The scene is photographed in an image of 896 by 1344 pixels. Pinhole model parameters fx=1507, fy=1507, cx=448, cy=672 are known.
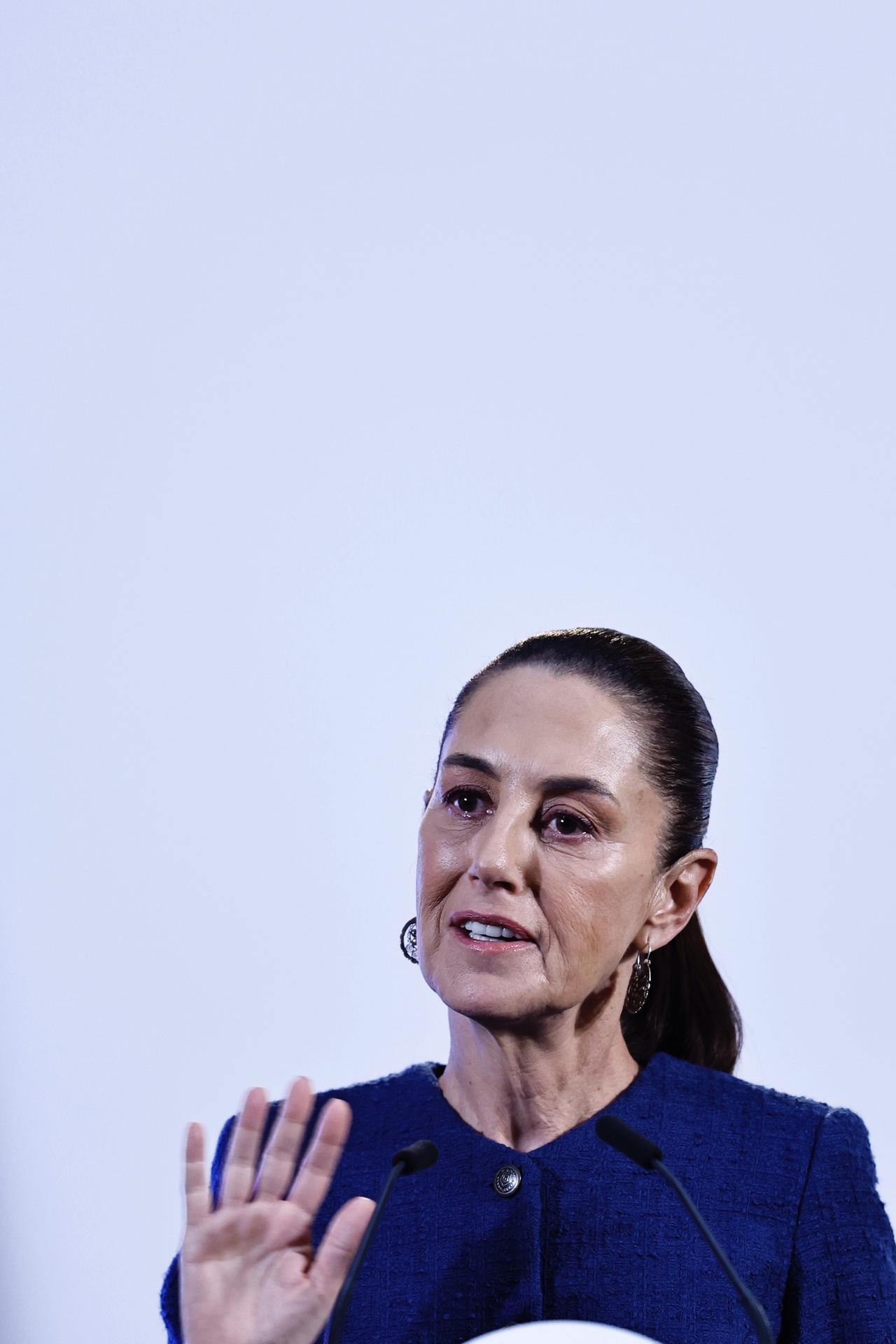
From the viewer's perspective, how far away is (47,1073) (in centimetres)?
232

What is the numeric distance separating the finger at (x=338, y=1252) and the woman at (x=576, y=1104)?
0.15 meters

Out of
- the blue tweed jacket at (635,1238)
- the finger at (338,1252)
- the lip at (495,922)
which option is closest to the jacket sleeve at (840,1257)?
the blue tweed jacket at (635,1238)

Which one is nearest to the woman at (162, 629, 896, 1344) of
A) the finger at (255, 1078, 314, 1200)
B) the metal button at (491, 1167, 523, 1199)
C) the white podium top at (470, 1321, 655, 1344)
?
the metal button at (491, 1167, 523, 1199)

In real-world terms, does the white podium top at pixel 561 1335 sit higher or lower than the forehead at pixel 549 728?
lower

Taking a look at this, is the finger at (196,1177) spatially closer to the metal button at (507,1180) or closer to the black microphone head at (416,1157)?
the black microphone head at (416,1157)

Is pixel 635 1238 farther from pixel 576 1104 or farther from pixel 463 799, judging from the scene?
pixel 463 799

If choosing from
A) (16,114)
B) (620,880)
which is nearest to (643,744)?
(620,880)

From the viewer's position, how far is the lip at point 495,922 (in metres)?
1.44

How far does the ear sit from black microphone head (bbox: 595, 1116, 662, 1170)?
12.1 inches

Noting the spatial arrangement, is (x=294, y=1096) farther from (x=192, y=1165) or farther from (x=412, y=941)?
(x=412, y=941)

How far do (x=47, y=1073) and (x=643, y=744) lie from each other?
4.08 feet

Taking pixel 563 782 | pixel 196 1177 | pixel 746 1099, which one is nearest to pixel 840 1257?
pixel 746 1099

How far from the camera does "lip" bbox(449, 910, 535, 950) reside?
4.73 ft

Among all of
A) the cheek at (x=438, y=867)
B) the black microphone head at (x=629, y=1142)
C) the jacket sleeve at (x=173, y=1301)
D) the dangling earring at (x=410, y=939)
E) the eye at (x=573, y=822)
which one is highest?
the eye at (x=573, y=822)
